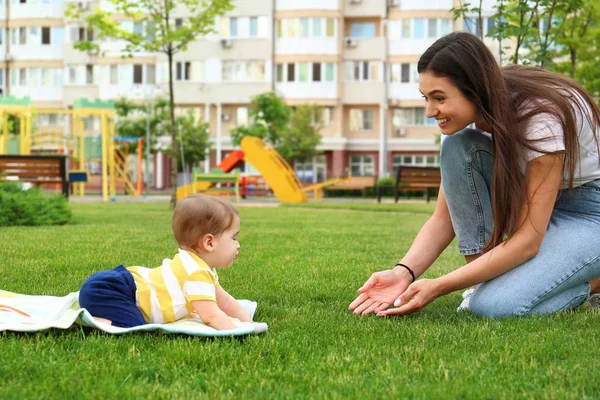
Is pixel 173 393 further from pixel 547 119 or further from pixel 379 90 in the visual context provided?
pixel 379 90

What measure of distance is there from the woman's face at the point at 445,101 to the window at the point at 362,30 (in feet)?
136

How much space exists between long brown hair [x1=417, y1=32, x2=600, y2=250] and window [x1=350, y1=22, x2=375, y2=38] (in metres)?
41.2

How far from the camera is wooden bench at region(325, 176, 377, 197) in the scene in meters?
35.2

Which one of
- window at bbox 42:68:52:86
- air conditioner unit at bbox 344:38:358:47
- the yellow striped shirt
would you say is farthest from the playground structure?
window at bbox 42:68:52:86

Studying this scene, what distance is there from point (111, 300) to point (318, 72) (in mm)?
40446

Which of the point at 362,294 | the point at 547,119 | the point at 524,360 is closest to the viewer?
the point at 524,360

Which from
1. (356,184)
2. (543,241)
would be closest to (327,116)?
(356,184)

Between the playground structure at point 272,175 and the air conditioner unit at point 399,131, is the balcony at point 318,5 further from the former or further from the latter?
the playground structure at point 272,175

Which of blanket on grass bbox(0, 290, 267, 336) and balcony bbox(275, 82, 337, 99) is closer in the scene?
blanket on grass bbox(0, 290, 267, 336)

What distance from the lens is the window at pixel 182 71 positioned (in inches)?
1721

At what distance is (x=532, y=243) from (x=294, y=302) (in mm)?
1205

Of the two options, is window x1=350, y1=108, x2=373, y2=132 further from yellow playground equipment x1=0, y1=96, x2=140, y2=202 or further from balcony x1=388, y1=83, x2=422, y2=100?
yellow playground equipment x1=0, y1=96, x2=140, y2=202

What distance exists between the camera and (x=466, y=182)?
396cm

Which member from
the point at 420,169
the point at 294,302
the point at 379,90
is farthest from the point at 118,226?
the point at 379,90
